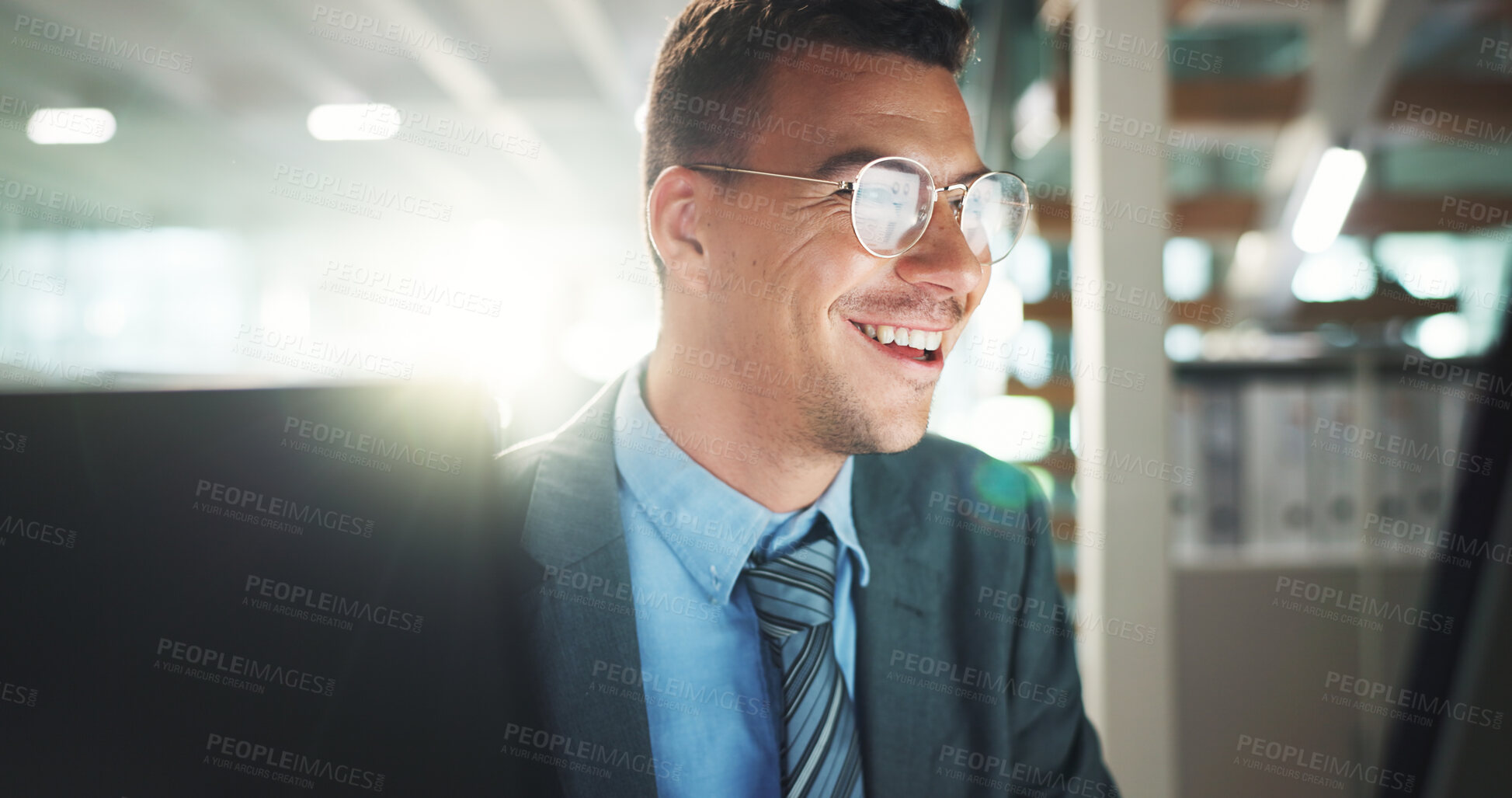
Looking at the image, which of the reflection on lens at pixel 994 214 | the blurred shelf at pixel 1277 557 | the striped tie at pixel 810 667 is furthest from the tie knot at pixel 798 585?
the blurred shelf at pixel 1277 557

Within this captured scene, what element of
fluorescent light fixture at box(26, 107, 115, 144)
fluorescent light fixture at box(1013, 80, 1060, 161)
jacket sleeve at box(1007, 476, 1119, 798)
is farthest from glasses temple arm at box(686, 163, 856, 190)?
fluorescent light fixture at box(1013, 80, 1060, 161)

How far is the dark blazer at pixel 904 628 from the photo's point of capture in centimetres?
68

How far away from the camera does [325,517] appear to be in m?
0.60

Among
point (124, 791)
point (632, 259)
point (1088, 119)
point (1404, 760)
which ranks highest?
point (1088, 119)

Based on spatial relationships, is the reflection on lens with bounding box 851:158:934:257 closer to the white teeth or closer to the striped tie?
the white teeth

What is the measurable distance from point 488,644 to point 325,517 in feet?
0.55

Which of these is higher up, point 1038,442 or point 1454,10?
point 1454,10

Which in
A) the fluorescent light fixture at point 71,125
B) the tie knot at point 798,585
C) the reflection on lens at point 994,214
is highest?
the fluorescent light fixture at point 71,125

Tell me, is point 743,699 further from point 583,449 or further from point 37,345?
point 37,345

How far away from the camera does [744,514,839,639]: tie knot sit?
2.47 ft

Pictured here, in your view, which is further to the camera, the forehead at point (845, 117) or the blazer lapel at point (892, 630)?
the blazer lapel at point (892, 630)

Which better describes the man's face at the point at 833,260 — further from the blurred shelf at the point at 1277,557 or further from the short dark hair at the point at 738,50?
the blurred shelf at the point at 1277,557

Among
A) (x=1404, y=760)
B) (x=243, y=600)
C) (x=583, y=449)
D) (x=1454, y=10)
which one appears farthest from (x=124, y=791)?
(x=1454, y=10)

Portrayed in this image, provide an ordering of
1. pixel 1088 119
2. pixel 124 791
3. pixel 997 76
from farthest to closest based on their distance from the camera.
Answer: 1. pixel 997 76
2. pixel 1088 119
3. pixel 124 791
